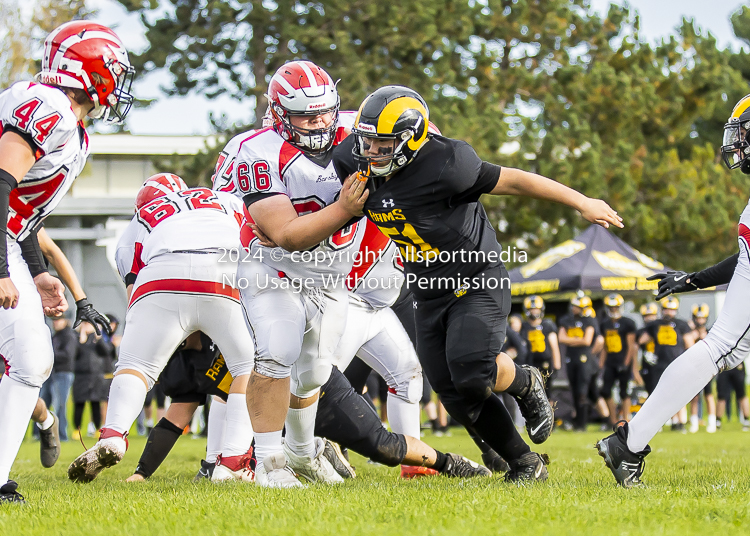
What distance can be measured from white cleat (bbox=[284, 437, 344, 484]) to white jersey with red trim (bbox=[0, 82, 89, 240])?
1905mm

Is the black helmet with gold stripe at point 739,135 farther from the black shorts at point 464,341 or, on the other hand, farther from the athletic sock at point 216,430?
the athletic sock at point 216,430

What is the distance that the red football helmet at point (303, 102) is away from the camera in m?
4.80

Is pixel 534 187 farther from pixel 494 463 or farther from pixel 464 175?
pixel 494 463

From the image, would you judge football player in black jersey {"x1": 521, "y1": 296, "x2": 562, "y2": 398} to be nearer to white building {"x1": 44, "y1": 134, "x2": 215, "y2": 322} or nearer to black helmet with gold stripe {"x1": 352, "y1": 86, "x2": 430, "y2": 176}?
black helmet with gold stripe {"x1": 352, "y1": 86, "x2": 430, "y2": 176}

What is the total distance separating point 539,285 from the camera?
15000 millimetres

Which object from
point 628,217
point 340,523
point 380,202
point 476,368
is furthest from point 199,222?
point 628,217

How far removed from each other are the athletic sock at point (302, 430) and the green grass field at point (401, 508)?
1.20ft

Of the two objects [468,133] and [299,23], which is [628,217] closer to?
[468,133]

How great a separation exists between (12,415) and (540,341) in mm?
10112

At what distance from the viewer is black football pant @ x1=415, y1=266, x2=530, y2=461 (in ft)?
15.1

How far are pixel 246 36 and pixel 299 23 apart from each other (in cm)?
138

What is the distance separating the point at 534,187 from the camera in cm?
455

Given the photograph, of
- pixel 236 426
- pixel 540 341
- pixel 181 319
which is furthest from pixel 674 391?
pixel 540 341

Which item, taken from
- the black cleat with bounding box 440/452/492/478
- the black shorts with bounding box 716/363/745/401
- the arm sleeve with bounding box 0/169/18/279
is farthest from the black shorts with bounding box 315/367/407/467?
the black shorts with bounding box 716/363/745/401
